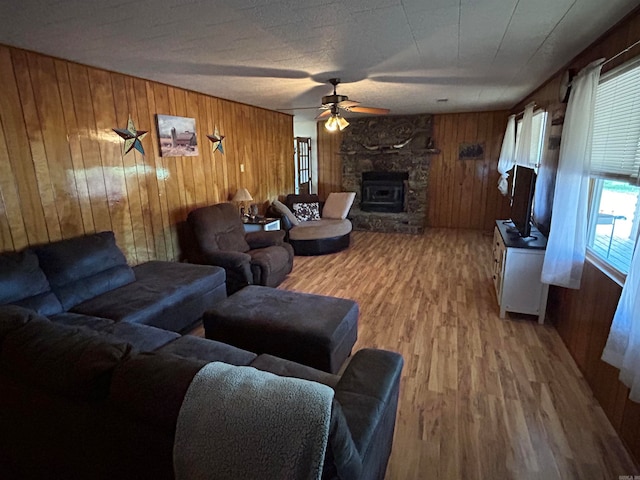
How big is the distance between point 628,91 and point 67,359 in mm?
3215

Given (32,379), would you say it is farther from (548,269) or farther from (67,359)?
(548,269)

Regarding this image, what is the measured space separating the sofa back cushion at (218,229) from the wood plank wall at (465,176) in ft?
15.1

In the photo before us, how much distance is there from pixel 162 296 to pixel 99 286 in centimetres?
53

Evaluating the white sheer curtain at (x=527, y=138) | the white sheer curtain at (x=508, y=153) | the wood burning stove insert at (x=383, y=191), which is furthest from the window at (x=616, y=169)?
the wood burning stove insert at (x=383, y=191)

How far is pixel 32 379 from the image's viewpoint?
1198mm

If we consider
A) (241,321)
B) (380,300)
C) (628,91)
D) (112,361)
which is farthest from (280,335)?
(628,91)

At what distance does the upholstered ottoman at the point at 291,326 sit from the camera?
Result: 216cm

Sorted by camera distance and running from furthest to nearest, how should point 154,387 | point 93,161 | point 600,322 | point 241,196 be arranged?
point 241,196 → point 93,161 → point 600,322 → point 154,387

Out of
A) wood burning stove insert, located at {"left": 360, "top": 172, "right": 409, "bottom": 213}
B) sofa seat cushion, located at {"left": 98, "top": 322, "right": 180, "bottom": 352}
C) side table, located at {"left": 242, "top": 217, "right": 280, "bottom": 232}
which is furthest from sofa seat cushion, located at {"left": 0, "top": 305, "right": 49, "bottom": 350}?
wood burning stove insert, located at {"left": 360, "top": 172, "right": 409, "bottom": 213}

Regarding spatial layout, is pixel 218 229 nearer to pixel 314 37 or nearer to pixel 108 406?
pixel 314 37

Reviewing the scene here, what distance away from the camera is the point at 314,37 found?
7.32 feet

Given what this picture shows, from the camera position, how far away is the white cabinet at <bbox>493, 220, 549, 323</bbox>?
305 centimetres

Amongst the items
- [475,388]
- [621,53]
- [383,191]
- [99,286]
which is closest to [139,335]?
[99,286]

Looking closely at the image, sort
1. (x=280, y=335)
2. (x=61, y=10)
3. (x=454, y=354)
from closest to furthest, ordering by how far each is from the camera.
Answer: (x=61, y=10), (x=280, y=335), (x=454, y=354)
